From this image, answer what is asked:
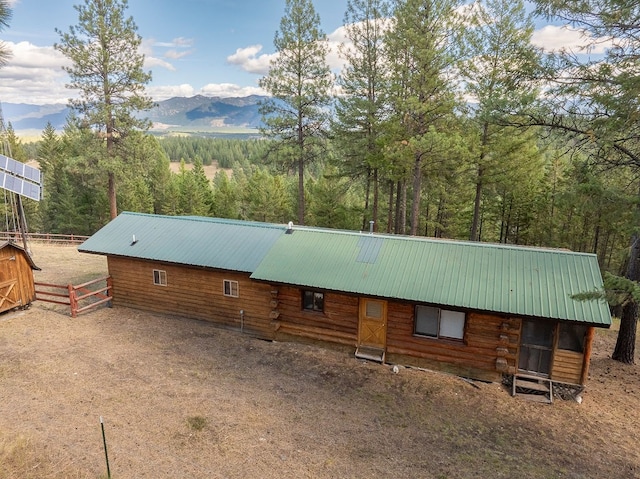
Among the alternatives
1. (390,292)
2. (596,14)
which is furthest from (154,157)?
(596,14)

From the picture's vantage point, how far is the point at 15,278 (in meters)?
14.6

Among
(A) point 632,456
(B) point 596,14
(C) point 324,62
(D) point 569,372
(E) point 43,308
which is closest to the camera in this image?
(A) point 632,456

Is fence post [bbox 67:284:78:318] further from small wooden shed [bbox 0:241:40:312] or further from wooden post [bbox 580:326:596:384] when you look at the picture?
wooden post [bbox 580:326:596:384]

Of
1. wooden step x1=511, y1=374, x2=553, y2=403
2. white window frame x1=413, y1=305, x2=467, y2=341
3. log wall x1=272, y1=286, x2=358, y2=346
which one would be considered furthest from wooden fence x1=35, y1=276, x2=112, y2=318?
wooden step x1=511, y1=374, x2=553, y2=403

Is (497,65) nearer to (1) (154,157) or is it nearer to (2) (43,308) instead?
(1) (154,157)

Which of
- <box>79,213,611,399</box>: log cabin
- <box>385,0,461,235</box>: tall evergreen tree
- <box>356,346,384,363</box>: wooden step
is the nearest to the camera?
<box>79,213,611,399</box>: log cabin

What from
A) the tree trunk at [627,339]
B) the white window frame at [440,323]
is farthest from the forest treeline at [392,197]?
the white window frame at [440,323]

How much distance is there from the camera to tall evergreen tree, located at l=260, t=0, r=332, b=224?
21578 millimetres

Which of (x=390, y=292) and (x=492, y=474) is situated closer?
(x=492, y=474)

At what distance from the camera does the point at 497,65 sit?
19.3 m

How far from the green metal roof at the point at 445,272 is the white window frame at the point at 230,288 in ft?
5.52

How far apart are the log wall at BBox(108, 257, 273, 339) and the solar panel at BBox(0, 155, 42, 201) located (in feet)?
15.0

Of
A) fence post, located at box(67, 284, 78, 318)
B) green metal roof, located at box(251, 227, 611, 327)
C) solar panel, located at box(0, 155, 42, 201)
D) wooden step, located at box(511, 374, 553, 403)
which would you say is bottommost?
wooden step, located at box(511, 374, 553, 403)

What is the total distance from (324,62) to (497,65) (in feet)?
30.1
